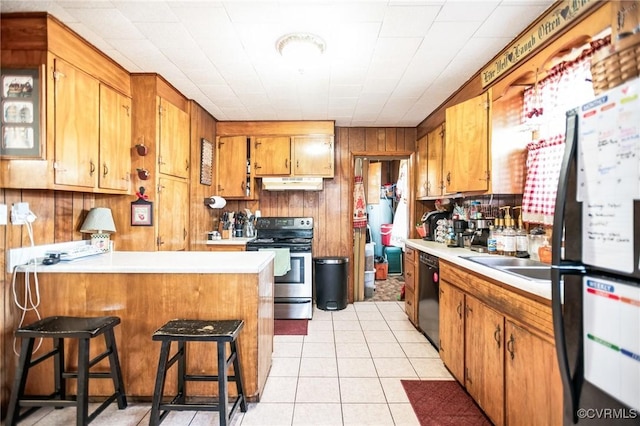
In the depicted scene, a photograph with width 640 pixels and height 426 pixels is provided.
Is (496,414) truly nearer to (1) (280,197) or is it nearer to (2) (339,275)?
(2) (339,275)

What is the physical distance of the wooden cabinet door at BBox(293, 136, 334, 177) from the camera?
13.1 feet

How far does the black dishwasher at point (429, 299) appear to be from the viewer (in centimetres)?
269

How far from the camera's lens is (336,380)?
230cm

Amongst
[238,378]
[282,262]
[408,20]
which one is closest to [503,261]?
[408,20]

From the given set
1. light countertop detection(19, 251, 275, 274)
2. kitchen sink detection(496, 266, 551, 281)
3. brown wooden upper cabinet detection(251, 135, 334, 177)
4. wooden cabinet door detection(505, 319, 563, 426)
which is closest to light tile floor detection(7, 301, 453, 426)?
wooden cabinet door detection(505, 319, 563, 426)

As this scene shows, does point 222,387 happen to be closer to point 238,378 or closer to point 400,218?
point 238,378

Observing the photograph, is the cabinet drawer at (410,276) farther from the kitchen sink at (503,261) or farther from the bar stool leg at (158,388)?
the bar stool leg at (158,388)

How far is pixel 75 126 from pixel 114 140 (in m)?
0.39

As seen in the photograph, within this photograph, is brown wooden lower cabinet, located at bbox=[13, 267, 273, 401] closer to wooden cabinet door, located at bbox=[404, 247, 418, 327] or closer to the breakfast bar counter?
the breakfast bar counter

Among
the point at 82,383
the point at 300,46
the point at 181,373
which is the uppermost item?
the point at 300,46

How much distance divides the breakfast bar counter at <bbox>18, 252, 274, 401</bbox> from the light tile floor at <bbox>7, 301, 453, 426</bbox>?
16 cm

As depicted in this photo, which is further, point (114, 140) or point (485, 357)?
point (114, 140)

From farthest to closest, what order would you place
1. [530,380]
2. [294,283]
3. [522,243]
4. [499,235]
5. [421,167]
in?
[421,167] < [294,283] < [499,235] < [522,243] < [530,380]

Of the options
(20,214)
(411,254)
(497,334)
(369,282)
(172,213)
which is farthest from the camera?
(369,282)
